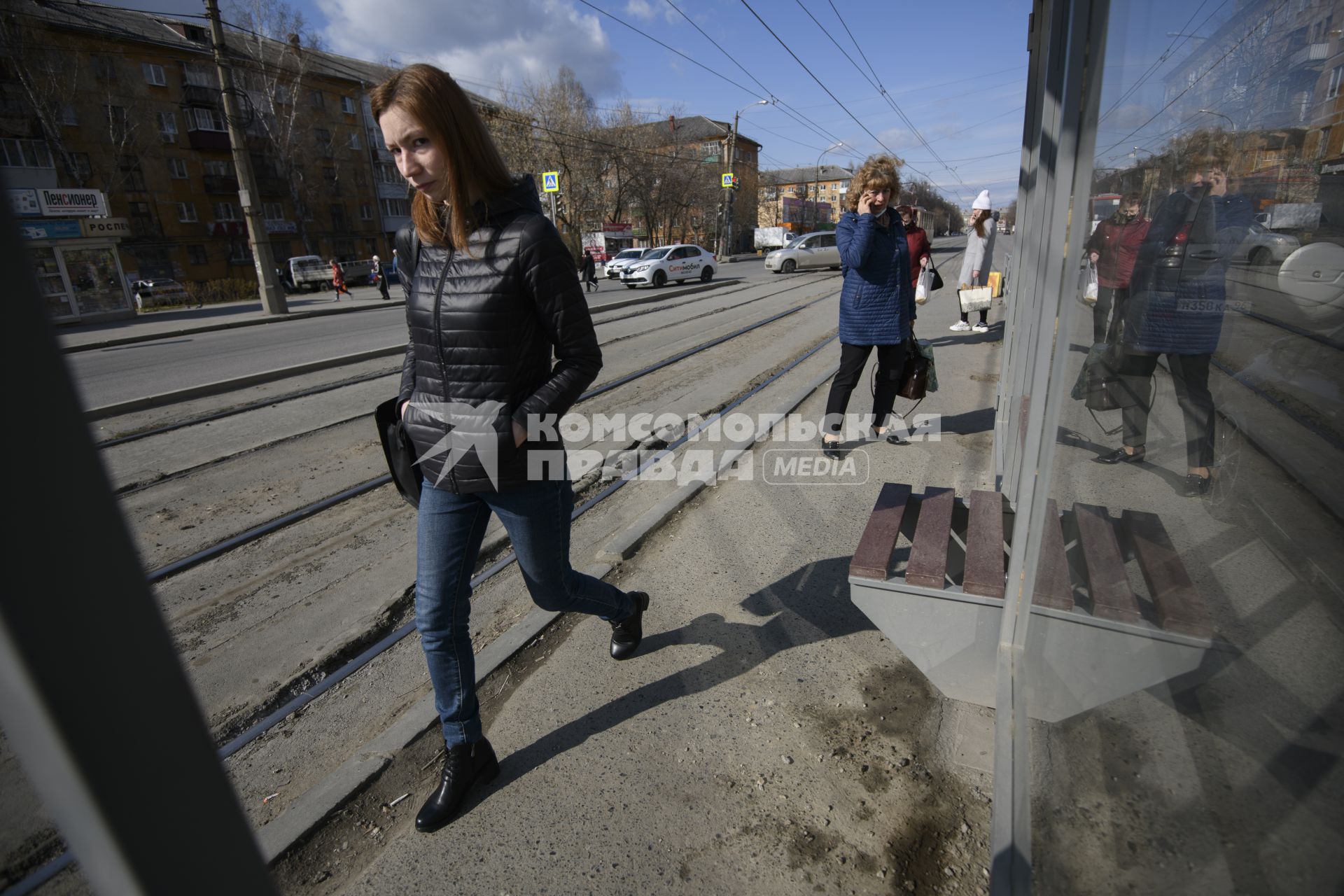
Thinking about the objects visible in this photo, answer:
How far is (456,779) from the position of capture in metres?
Result: 2.22

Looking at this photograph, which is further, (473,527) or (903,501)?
(903,501)

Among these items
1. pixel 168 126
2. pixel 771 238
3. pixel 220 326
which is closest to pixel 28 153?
pixel 168 126

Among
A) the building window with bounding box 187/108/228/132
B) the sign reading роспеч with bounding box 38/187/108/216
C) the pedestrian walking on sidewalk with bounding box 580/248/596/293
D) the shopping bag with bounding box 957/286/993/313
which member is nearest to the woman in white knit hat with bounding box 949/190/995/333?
the shopping bag with bounding box 957/286/993/313

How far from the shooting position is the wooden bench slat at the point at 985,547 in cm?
236

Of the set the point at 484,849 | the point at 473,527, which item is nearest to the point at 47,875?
the point at 484,849

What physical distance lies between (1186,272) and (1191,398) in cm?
34

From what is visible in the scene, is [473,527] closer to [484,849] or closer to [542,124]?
[484,849]

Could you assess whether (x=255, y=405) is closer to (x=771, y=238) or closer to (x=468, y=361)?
(x=468, y=361)

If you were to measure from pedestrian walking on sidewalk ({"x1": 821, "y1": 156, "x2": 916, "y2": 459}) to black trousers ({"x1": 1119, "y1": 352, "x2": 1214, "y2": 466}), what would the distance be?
2.98m

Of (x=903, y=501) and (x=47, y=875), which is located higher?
(x=903, y=501)

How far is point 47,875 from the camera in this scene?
6.89 feet

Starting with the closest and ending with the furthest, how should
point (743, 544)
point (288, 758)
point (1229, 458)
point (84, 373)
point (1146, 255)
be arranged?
point (1229, 458)
point (1146, 255)
point (288, 758)
point (743, 544)
point (84, 373)

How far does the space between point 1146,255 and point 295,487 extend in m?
5.39

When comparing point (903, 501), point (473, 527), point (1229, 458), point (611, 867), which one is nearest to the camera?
point (1229, 458)
